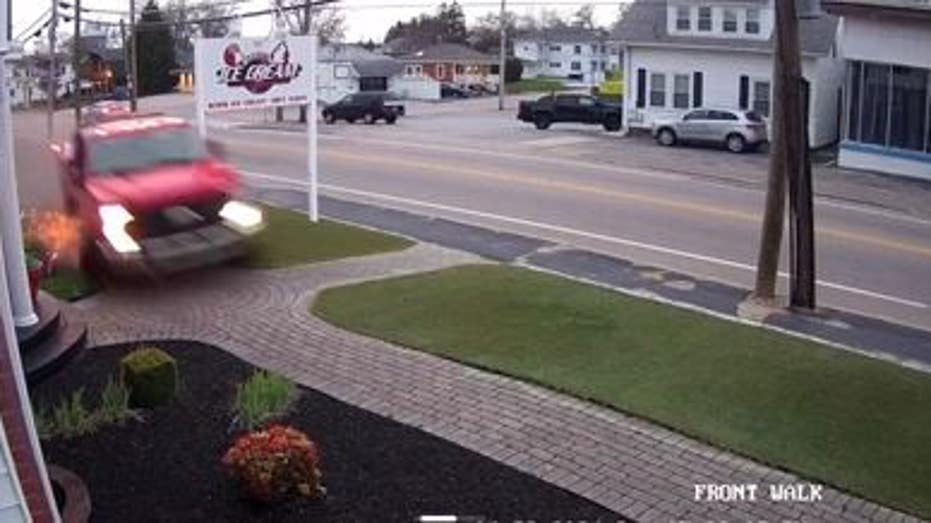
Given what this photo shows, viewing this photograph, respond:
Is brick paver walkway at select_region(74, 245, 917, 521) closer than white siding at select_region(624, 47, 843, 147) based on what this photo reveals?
Yes

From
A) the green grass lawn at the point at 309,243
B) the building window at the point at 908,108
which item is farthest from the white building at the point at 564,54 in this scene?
the green grass lawn at the point at 309,243

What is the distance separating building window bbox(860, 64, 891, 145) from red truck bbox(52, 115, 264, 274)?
75.9ft

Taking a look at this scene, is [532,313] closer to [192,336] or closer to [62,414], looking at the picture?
[192,336]

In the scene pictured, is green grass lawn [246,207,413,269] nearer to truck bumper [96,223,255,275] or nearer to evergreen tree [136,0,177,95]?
truck bumper [96,223,255,275]

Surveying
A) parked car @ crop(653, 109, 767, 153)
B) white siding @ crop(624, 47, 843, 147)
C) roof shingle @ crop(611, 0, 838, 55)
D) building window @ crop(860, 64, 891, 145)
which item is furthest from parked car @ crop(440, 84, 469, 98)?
building window @ crop(860, 64, 891, 145)

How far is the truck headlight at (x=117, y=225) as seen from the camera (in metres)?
12.9

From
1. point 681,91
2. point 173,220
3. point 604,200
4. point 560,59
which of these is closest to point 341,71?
point 681,91

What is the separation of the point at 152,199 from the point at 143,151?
1242mm

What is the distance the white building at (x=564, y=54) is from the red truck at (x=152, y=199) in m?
103

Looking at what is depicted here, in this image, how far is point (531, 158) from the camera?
32969 mm

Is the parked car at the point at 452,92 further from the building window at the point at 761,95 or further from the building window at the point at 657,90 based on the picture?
the building window at the point at 761,95

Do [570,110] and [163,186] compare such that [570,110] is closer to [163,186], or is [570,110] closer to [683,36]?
[683,36]

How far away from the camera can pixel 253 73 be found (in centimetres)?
1870

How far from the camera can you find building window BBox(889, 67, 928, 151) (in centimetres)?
3131
